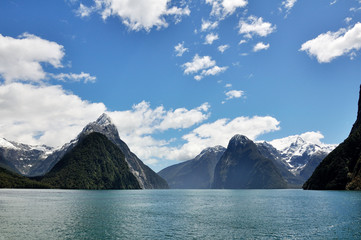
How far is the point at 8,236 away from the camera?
57750mm

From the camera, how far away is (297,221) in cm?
7900

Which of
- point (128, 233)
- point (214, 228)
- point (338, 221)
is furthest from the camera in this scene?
point (338, 221)

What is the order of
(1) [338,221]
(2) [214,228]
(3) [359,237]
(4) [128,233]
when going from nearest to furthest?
(3) [359,237] < (4) [128,233] < (2) [214,228] < (1) [338,221]

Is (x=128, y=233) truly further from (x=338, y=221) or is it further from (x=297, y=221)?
(x=338, y=221)

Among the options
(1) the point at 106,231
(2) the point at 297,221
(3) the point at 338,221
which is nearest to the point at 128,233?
(1) the point at 106,231

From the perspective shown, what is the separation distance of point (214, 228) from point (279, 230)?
1493cm

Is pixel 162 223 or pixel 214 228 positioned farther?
pixel 162 223

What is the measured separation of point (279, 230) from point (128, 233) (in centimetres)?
3434

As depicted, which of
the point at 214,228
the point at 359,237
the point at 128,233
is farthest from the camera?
the point at 214,228

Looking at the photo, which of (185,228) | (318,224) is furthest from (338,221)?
(185,228)

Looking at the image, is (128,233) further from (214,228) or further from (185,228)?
(214,228)

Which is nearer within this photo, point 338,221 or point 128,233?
point 128,233

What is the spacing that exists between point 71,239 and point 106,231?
10780mm

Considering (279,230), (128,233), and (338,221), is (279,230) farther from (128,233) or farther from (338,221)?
(128,233)
